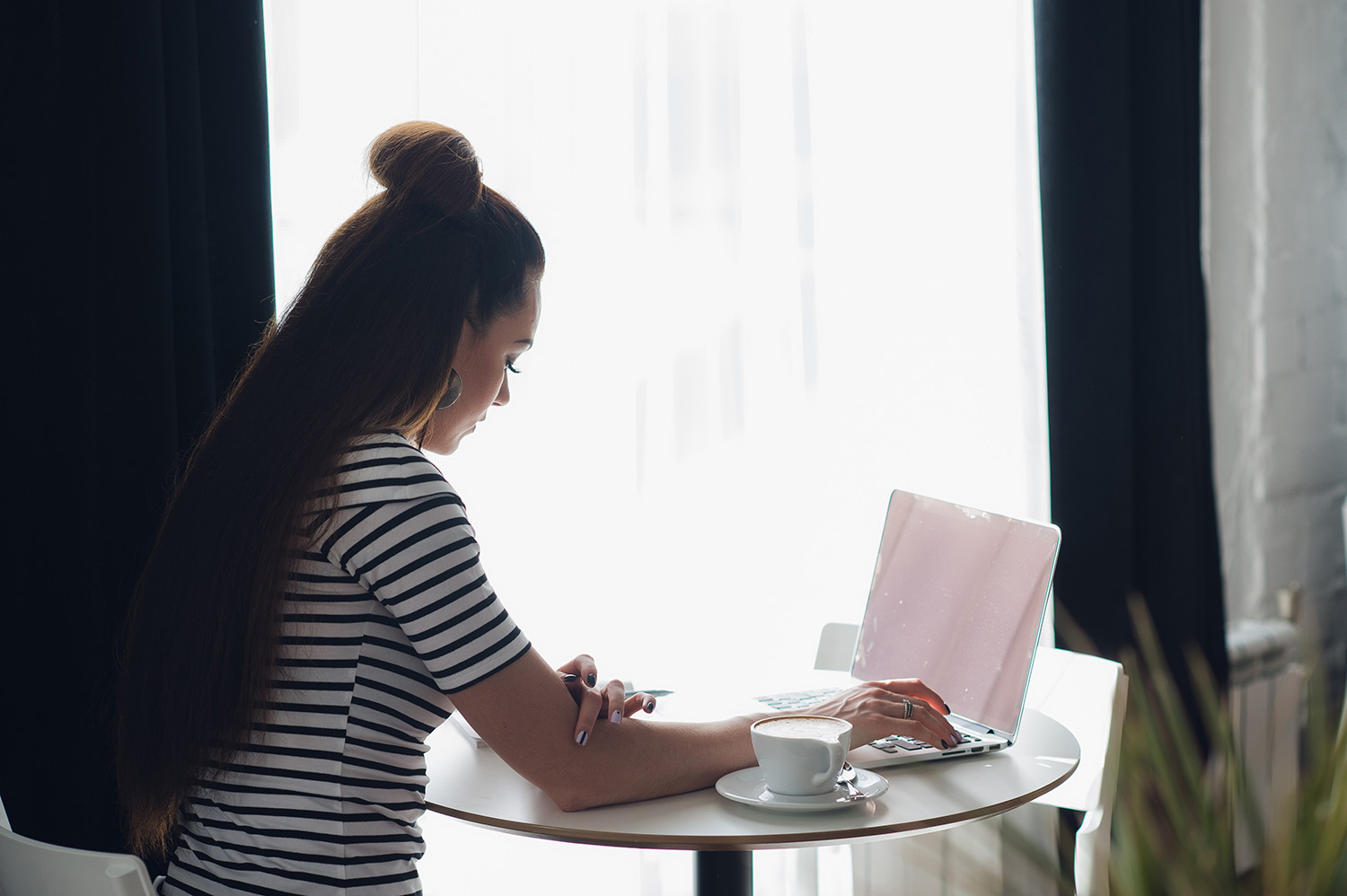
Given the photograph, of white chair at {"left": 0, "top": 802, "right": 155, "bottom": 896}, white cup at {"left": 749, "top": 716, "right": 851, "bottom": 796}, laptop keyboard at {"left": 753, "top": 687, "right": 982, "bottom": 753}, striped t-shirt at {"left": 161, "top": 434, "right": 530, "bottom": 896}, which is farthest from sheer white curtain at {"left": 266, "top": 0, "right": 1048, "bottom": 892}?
white chair at {"left": 0, "top": 802, "right": 155, "bottom": 896}

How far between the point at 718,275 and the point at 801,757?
112 cm

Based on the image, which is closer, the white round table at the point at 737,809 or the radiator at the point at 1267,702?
the white round table at the point at 737,809

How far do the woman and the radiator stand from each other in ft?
6.60

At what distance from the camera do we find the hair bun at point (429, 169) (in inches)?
41.1

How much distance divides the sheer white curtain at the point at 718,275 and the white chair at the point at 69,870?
89cm

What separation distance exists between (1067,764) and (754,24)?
1.39 m

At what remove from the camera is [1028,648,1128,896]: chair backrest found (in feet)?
4.71

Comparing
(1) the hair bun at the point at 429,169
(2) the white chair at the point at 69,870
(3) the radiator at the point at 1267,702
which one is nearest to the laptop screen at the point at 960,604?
(1) the hair bun at the point at 429,169

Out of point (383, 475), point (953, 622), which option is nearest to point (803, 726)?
point (953, 622)

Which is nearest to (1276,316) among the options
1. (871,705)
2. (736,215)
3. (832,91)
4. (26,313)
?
(832,91)

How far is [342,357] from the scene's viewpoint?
0.98 m

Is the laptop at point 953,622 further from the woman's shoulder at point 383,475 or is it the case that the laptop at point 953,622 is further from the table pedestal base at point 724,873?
the woman's shoulder at point 383,475

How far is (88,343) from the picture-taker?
135 cm

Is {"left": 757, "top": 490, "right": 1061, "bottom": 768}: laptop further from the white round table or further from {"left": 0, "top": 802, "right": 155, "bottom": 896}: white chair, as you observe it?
{"left": 0, "top": 802, "right": 155, "bottom": 896}: white chair
